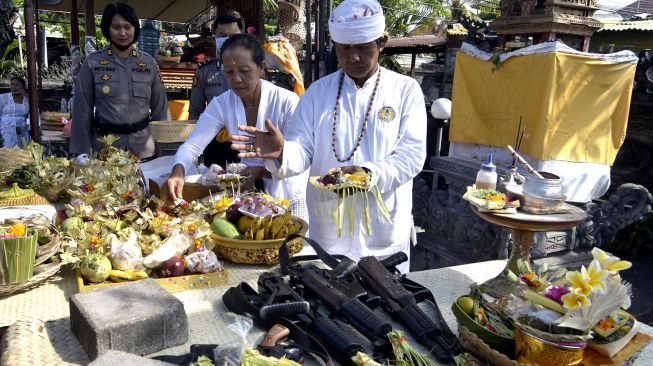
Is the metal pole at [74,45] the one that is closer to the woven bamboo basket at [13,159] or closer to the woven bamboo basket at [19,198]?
the woven bamboo basket at [13,159]

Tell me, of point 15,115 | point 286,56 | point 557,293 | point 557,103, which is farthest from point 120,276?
point 15,115

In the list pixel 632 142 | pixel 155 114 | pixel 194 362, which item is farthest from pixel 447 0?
pixel 194 362

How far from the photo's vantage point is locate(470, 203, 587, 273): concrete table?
2.06 meters

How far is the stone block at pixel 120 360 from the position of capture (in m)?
1.24

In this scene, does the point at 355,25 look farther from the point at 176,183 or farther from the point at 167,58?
the point at 167,58

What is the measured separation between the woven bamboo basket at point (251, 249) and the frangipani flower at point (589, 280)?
1103 millimetres

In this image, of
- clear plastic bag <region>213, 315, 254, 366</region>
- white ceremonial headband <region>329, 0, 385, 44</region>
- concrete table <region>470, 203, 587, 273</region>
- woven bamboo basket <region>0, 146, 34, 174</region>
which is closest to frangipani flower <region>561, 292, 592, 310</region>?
concrete table <region>470, 203, 587, 273</region>

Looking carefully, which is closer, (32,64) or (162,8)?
(32,64)

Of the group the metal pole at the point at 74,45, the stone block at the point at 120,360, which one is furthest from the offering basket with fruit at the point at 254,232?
the metal pole at the point at 74,45

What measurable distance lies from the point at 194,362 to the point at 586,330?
100 cm

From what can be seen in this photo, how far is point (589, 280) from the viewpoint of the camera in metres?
1.34

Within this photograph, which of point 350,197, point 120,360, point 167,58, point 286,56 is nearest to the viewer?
point 120,360

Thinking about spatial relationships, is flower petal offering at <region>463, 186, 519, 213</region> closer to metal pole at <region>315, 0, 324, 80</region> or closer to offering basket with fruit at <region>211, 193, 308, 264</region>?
offering basket with fruit at <region>211, 193, 308, 264</region>

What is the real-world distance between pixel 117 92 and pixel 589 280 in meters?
3.50
